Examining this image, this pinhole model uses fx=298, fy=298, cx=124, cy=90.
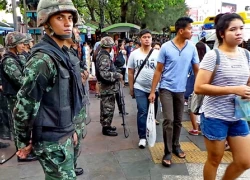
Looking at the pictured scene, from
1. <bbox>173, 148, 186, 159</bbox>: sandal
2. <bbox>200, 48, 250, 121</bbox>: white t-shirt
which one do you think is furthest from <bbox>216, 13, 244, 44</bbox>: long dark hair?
<bbox>173, 148, 186, 159</bbox>: sandal

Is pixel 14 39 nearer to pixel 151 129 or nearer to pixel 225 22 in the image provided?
pixel 151 129

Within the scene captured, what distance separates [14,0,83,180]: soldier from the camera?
75.8 inches

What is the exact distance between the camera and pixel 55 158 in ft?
6.79

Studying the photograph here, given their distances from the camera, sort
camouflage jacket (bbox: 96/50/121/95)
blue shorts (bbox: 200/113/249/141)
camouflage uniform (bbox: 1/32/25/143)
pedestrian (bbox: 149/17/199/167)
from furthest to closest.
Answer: camouflage jacket (bbox: 96/50/121/95)
camouflage uniform (bbox: 1/32/25/143)
pedestrian (bbox: 149/17/199/167)
blue shorts (bbox: 200/113/249/141)

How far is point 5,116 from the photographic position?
486 cm

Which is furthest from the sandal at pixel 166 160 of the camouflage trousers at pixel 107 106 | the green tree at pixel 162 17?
the green tree at pixel 162 17

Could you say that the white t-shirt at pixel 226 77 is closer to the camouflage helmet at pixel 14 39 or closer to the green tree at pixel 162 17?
the camouflage helmet at pixel 14 39

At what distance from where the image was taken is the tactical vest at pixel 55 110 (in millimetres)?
1995

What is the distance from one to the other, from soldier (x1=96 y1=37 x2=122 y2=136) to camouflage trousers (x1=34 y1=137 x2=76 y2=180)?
9.01ft

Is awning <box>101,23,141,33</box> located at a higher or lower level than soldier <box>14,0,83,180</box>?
higher

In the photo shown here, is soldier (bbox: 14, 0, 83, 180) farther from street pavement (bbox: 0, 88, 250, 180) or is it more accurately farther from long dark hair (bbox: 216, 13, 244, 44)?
street pavement (bbox: 0, 88, 250, 180)

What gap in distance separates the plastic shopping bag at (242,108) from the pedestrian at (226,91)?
0.11ft

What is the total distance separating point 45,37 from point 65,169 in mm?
936

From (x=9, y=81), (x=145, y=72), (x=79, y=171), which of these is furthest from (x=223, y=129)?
(x=9, y=81)
